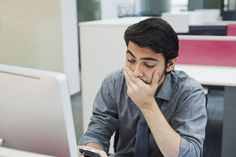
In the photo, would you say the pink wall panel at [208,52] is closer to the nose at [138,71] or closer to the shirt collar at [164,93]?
the shirt collar at [164,93]

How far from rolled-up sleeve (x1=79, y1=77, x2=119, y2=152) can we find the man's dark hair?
0.27 metres

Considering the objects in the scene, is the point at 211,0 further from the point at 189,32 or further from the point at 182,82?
the point at 182,82

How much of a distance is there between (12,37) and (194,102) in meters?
2.94

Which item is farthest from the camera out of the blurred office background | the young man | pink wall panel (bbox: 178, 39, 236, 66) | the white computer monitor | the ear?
the blurred office background

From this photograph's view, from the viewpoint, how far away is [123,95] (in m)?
1.40

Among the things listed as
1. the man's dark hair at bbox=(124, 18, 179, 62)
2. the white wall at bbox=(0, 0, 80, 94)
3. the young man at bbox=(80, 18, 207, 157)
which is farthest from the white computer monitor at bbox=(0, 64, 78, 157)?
the white wall at bbox=(0, 0, 80, 94)

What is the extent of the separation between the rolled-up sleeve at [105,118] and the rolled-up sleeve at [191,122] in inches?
10.2

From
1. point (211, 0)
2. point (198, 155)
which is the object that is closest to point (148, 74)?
point (198, 155)

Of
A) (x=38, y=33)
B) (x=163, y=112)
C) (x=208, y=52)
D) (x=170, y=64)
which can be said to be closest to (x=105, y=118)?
(x=163, y=112)

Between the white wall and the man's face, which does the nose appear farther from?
the white wall

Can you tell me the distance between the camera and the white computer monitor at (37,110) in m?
0.72

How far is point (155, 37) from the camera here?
1.20 m

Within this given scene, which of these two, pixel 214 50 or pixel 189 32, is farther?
pixel 189 32

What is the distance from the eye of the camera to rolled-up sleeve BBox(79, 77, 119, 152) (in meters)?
1.37
